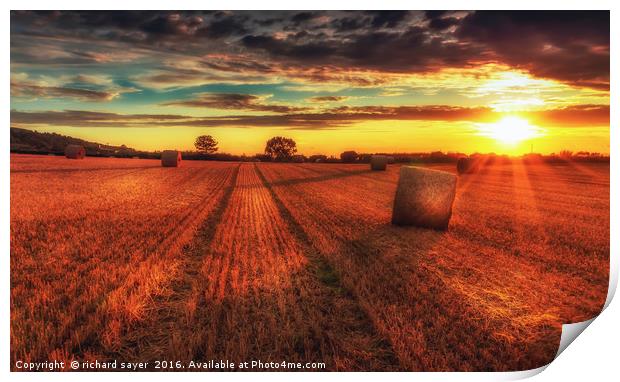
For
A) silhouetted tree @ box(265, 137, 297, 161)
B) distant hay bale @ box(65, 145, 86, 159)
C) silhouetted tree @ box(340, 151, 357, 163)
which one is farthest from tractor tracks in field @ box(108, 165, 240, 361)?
silhouetted tree @ box(340, 151, 357, 163)

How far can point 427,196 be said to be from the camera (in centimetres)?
926

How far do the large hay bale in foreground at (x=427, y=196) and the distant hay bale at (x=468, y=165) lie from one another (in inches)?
850

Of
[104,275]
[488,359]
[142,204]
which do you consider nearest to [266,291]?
[104,275]

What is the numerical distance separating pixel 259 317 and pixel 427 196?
5866 millimetres

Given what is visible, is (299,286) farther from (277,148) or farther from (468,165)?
(468,165)

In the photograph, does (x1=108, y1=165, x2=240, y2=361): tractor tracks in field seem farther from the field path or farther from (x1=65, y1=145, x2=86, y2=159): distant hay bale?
(x1=65, y1=145, x2=86, y2=159): distant hay bale

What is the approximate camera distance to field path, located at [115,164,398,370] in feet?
13.0

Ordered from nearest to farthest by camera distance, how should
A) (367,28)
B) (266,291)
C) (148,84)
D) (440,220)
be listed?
1. (266,291)
2. (367,28)
3. (148,84)
4. (440,220)

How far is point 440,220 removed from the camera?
9.34 m

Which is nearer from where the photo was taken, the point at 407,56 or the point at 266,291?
the point at 266,291

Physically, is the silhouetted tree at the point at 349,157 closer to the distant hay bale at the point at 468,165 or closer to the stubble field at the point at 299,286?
the distant hay bale at the point at 468,165

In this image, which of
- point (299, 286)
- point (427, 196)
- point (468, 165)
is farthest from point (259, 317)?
point (468, 165)

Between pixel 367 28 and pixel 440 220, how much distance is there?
16.3ft
